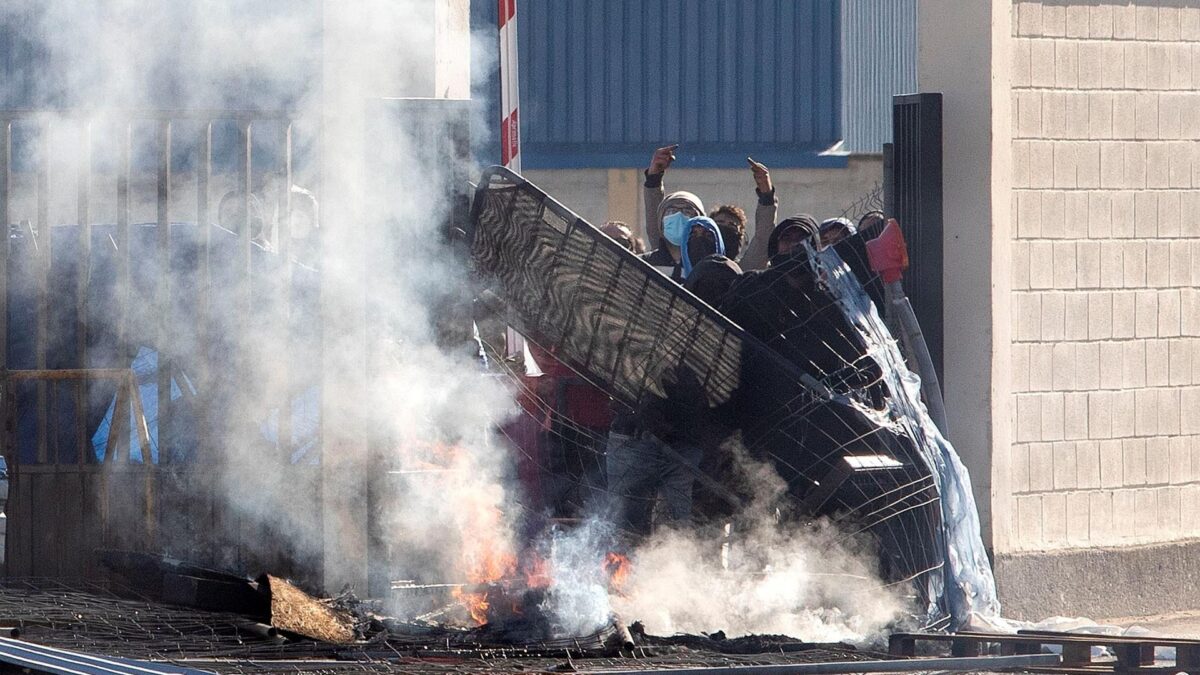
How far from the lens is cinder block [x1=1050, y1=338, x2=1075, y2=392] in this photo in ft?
26.0

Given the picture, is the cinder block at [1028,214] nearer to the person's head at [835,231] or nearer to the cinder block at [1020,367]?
the cinder block at [1020,367]

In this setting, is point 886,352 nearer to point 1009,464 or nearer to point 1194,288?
point 1009,464

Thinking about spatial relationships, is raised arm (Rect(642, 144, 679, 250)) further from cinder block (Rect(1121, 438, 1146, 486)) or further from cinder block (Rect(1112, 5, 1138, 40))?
cinder block (Rect(1121, 438, 1146, 486))

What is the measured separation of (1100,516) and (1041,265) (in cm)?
121

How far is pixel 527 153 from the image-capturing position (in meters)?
21.6

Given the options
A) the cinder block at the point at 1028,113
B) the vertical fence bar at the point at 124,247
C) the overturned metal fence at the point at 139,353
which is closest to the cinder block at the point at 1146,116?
the cinder block at the point at 1028,113

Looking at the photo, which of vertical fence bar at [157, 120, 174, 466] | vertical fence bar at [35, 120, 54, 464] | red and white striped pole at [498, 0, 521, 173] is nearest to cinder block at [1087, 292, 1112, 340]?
red and white striped pole at [498, 0, 521, 173]

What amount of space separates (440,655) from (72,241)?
2.47 m

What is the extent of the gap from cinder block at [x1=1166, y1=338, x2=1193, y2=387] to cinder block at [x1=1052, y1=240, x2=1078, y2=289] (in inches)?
27.7

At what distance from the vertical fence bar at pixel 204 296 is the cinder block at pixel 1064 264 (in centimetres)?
373

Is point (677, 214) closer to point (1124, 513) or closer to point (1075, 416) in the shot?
point (1075, 416)

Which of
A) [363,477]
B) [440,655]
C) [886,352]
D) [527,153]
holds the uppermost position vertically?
[527,153]

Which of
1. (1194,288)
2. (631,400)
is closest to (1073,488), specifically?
(1194,288)

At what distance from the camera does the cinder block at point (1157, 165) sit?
323 inches
